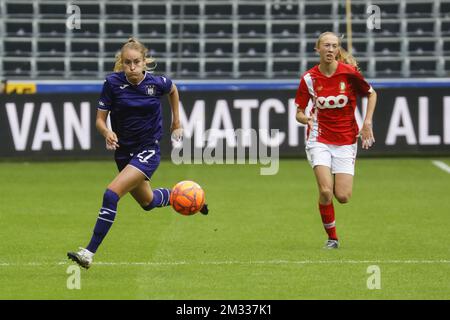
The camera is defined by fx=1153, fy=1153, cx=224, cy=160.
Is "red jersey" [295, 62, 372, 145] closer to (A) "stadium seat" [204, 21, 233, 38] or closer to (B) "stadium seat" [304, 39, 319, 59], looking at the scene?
(B) "stadium seat" [304, 39, 319, 59]

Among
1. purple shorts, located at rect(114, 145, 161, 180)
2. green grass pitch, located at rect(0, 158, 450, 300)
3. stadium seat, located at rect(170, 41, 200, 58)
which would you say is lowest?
green grass pitch, located at rect(0, 158, 450, 300)

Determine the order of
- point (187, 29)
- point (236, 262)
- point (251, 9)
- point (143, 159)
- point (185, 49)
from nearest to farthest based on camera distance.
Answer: point (143, 159) < point (236, 262) < point (185, 49) < point (187, 29) < point (251, 9)

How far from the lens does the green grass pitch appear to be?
8.84 meters

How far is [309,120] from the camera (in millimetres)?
11172

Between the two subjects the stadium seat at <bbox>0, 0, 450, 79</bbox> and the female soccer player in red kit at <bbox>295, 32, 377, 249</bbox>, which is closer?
the female soccer player in red kit at <bbox>295, 32, 377, 249</bbox>

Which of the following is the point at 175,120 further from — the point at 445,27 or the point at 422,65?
the point at 445,27

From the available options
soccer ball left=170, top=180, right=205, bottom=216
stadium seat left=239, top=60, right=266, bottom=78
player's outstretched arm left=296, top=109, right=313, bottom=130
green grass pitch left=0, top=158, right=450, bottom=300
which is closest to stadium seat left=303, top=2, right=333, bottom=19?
stadium seat left=239, top=60, right=266, bottom=78

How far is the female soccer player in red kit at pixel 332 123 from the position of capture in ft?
36.6

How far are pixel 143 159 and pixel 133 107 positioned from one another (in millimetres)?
465

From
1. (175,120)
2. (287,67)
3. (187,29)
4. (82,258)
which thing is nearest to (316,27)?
(287,67)

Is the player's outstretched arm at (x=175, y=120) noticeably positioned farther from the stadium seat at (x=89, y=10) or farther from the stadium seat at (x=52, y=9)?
the stadium seat at (x=52, y=9)

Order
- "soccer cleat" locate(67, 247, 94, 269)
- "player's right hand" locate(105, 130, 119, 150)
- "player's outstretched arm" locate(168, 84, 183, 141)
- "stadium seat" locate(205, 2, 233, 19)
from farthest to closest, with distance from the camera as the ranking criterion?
"stadium seat" locate(205, 2, 233, 19) → "player's outstretched arm" locate(168, 84, 183, 141) → "player's right hand" locate(105, 130, 119, 150) → "soccer cleat" locate(67, 247, 94, 269)

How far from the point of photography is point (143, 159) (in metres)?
10.1

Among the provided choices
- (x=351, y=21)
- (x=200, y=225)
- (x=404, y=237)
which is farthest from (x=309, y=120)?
(x=351, y=21)
